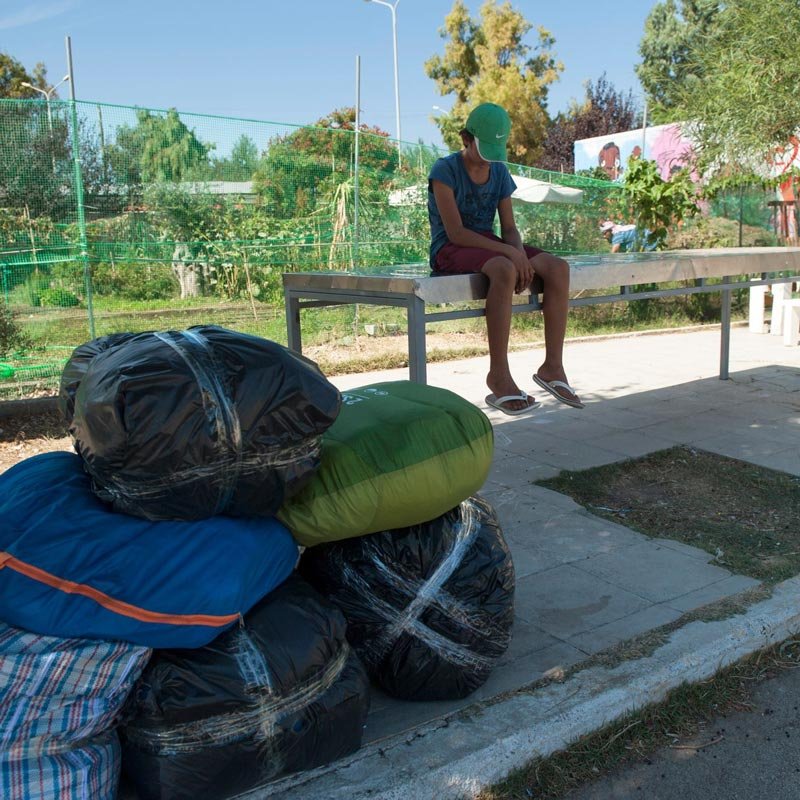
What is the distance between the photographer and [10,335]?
679cm

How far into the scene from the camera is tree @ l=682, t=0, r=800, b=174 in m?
11.0

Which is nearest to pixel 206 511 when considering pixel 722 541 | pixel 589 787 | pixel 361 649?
pixel 361 649

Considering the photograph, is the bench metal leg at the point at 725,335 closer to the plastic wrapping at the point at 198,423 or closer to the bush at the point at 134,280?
the bush at the point at 134,280

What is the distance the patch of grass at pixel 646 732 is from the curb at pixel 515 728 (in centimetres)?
3

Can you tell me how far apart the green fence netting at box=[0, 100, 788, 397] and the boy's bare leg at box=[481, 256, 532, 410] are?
10.0 ft

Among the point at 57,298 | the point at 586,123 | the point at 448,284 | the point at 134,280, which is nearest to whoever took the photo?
the point at 448,284

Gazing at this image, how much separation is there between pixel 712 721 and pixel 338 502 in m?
1.39

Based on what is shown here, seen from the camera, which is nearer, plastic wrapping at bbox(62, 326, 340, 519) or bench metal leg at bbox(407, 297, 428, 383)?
plastic wrapping at bbox(62, 326, 340, 519)

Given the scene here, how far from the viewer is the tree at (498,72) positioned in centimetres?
3253

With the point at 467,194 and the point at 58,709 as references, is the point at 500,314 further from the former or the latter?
the point at 58,709

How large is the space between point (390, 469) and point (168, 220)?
240 inches

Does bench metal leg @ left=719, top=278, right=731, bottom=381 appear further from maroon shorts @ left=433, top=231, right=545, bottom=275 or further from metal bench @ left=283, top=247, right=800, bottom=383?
maroon shorts @ left=433, top=231, right=545, bottom=275

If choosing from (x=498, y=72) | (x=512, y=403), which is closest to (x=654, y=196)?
(x=512, y=403)

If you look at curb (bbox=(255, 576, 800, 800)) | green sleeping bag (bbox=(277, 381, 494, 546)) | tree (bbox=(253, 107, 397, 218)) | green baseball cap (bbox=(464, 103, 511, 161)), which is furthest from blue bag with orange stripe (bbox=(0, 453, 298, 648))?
tree (bbox=(253, 107, 397, 218))
